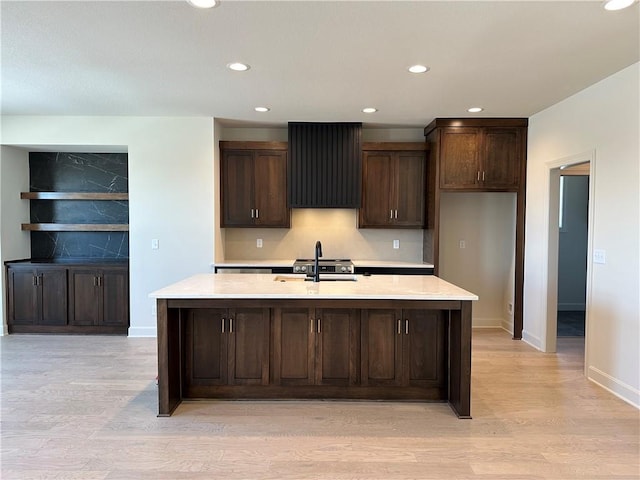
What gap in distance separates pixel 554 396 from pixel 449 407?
0.95 meters

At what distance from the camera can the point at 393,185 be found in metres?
5.19

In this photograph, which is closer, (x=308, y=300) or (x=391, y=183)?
(x=308, y=300)

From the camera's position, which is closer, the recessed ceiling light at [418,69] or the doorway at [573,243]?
the recessed ceiling light at [418,69]

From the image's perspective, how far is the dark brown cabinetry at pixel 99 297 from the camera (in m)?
4.95

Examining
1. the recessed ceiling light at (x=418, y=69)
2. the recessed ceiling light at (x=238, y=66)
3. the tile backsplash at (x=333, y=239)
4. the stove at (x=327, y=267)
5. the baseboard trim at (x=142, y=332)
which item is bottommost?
the baseboard trim at (x=142, y=332)

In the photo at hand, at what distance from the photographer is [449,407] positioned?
2973 millimetres

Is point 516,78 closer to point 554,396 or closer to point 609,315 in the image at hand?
point 609,315

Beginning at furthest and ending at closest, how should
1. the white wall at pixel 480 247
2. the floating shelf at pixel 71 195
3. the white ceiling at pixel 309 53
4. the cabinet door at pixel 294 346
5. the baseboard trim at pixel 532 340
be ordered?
the white wall at pixel 480 247, the floating shelf at pixel 71 195, the baseboard trim at pixel 532 340, the cabinet door at pixel 294 346, the white ceiling at pixel 309 53

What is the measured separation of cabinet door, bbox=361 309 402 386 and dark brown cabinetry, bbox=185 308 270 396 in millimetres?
752

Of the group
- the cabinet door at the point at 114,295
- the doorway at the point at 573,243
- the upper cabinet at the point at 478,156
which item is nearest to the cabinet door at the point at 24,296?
the cabinet door at the point at 114,295

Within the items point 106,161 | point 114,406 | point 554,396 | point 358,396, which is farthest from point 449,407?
point 106,161

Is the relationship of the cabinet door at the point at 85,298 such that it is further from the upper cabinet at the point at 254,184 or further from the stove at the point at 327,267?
the stove at the point at 327,267

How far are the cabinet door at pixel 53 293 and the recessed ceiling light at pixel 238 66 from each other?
343 centimetres

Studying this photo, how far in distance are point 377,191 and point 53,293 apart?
4.24 meters
